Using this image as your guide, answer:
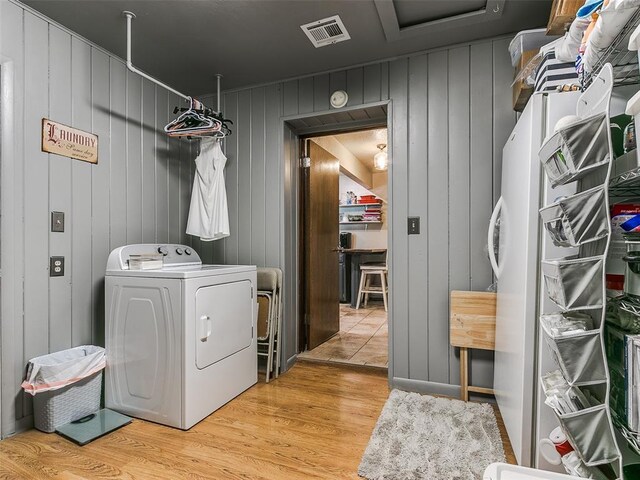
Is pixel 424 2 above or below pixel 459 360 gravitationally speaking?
above

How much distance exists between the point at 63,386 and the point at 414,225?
2.34 metres

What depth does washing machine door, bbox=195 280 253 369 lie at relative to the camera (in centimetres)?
202

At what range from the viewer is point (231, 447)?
174 centimetres

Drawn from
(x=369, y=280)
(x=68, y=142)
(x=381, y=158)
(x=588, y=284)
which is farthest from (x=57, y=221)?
(x=369, y=280)

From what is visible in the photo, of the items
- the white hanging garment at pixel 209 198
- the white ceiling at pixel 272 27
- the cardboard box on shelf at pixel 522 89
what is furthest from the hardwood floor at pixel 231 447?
the white ceiling at pixel 272 27

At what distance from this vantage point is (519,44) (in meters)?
1.95

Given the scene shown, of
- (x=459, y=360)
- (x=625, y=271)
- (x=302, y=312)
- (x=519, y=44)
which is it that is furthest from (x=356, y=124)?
(x=625, y=271)

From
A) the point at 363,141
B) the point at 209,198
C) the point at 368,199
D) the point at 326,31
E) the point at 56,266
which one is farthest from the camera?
the point at 368,199

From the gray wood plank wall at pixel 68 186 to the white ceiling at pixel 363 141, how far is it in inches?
103

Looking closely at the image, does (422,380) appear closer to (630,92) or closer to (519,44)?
(630,92)

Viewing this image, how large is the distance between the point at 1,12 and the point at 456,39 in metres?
2.64

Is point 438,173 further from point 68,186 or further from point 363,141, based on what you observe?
point 363,141

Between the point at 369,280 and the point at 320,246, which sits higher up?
the point at 320,246

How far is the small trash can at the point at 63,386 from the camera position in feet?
6.01
